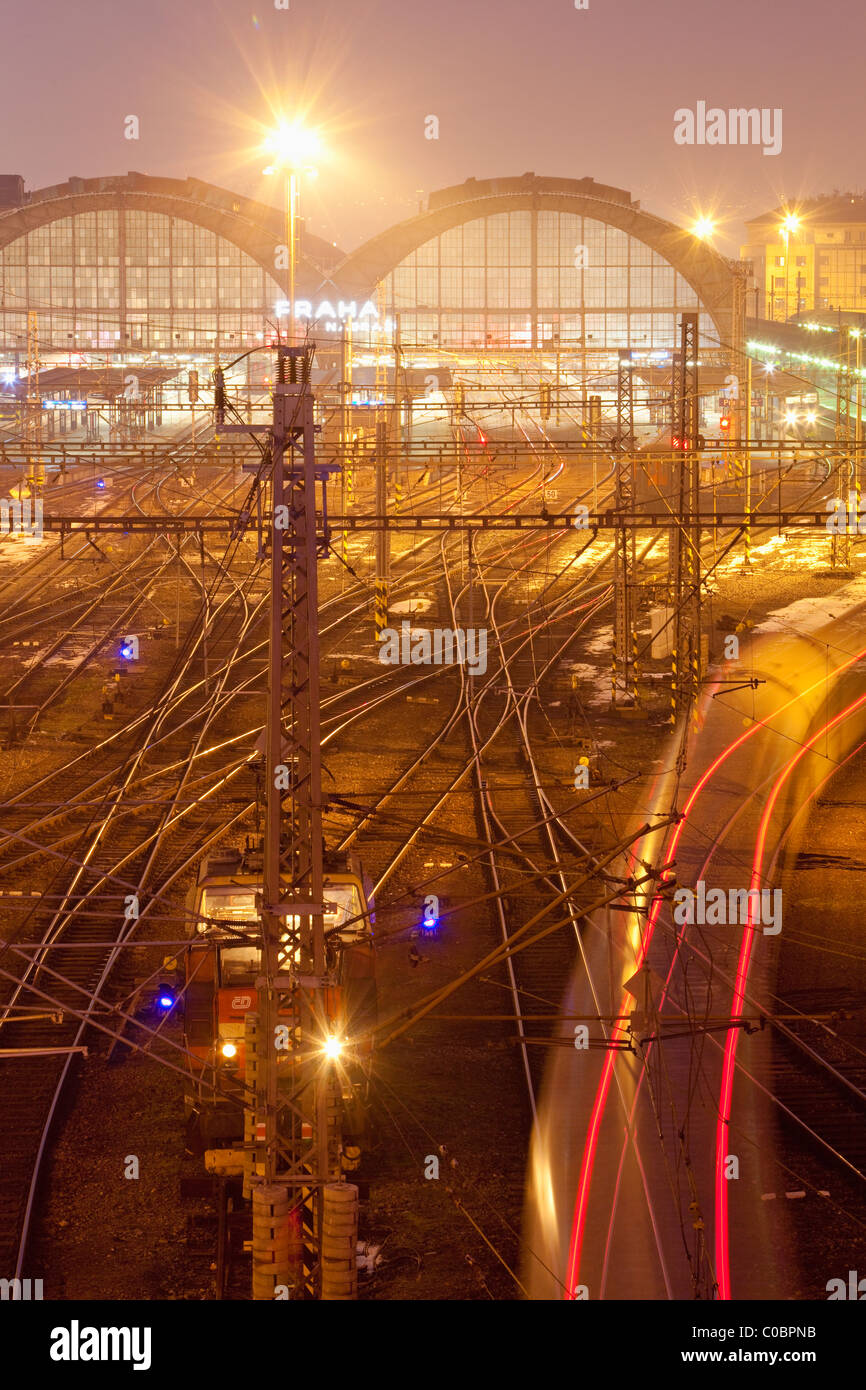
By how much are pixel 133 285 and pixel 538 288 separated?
15905 millimetres

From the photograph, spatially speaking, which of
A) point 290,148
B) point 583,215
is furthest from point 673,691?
point 583,215

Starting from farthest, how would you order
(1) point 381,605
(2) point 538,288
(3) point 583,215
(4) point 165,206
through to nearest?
(4) point 165,206, (2) point 538,288, (3) point 583,215, (1) point 381,605

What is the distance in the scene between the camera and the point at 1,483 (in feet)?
161

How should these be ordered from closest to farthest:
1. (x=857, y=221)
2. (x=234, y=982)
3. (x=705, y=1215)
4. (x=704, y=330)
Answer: (x=705, y=1215), (x=234, y=982), (x=704, y=330), (x=857, y=221)

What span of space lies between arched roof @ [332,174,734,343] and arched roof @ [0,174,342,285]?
5.44 meters

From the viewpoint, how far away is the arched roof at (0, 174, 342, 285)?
202 feet

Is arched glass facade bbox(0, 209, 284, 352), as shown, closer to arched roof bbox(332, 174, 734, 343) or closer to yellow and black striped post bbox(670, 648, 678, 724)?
arched roof bbox(332, 174, 734, 343)

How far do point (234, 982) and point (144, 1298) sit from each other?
7.41ft

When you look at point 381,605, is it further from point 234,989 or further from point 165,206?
point 165,206

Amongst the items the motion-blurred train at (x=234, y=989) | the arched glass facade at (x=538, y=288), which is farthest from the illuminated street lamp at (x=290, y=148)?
the arched glass facade at (x=538, y=288)

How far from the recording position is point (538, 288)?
199 ft

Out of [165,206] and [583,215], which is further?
[165,206]

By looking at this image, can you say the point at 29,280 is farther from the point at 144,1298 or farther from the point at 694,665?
the point at 144,1298

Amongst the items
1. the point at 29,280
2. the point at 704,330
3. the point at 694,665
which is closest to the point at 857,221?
the point at 704,330
